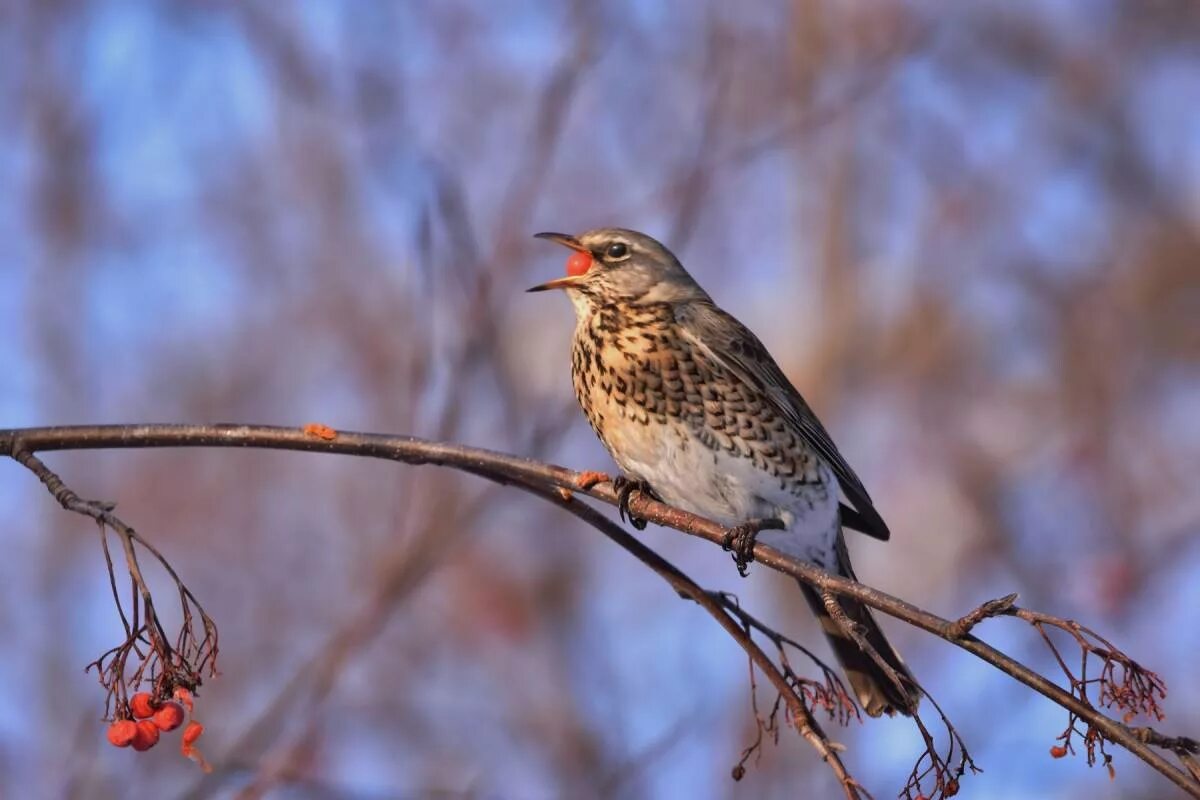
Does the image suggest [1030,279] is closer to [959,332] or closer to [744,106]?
[959,332]

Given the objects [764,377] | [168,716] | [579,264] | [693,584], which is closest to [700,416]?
[764,377]

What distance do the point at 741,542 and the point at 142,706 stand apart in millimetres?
1557

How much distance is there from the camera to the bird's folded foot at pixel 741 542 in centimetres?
343

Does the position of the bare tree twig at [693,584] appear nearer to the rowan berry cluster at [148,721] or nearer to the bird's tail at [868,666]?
the rowan berry cluster at [148,721]

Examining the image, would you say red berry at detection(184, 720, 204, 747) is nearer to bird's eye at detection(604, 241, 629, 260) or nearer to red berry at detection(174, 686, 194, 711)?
red berry at detection(174, 686, 194, 711)

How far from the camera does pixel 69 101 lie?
7.43 metres

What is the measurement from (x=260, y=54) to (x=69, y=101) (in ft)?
5.48

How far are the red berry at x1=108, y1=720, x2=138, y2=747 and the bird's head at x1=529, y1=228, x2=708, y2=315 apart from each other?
2.24 metres

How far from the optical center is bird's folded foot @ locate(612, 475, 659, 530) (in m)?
3.90

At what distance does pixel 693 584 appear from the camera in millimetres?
2990

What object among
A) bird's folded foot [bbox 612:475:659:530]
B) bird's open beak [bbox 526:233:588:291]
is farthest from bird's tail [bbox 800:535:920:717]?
bird's open beak [bbox 526:233:588:291]

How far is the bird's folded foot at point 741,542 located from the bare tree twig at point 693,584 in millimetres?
134

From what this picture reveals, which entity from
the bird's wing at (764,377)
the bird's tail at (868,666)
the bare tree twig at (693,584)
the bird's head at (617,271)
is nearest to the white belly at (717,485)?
the bird's wing at (764,377)

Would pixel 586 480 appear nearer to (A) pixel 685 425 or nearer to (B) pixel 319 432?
(B) pixel 319 432
